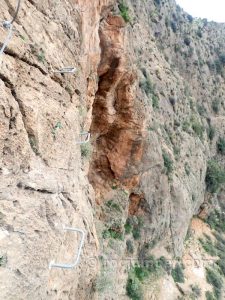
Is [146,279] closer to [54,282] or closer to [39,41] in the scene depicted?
[54,282]

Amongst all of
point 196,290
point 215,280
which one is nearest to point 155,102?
point 196,290

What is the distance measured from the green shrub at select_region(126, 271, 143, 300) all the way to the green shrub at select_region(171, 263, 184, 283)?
16.8 ft

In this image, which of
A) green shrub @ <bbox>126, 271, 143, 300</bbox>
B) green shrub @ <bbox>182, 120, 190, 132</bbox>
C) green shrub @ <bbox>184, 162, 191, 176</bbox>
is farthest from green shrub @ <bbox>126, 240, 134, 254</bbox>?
green shrub @ <bbox>182, 120, 190, 132</bbox>

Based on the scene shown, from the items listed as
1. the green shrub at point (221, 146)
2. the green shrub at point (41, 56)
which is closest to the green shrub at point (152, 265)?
the green shrub at point (41, 56)

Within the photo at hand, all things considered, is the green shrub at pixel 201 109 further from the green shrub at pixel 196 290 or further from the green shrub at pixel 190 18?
the green shrub at pixel 196 290

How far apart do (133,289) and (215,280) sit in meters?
10.5

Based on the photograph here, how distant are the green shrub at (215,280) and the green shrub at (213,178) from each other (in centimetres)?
1026

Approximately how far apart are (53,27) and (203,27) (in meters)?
46.0

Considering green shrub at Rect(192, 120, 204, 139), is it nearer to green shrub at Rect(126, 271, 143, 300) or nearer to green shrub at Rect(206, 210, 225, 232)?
green shrub at Rect(206, 210, 225, 232)

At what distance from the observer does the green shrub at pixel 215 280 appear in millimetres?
24842

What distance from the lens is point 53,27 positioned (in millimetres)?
7453

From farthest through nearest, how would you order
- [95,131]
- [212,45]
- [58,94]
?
[212,45] → [95,131] → [58,94]

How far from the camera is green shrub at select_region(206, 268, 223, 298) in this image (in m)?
24.8

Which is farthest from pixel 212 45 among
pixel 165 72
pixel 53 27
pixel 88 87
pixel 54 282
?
pixel 54 282
